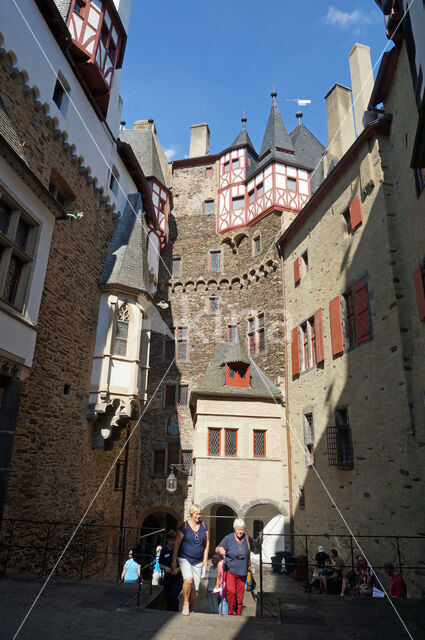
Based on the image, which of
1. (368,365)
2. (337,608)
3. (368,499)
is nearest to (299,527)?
(368,499)

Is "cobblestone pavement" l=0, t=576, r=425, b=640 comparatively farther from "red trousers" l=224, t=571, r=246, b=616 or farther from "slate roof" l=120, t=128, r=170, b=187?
"slate roof" l=120, t=128, r=170, b=187

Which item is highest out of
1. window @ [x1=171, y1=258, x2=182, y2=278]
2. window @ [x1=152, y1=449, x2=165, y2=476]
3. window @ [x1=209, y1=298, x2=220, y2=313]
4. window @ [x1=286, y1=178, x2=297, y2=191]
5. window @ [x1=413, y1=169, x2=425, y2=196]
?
window @ [x1=286, y1=178, x2=297, y2=191]

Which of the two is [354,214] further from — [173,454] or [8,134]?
[173,454]

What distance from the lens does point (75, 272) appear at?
13031 mm

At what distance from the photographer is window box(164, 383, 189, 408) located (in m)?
22.4

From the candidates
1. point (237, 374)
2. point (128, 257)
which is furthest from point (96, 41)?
point (237, 374)

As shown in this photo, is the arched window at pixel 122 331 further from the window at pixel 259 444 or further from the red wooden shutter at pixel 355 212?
the red wooden shutter at pixel 355 212

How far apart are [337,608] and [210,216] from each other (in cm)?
2308

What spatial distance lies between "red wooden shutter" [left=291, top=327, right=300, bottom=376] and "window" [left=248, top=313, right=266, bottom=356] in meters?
3.32

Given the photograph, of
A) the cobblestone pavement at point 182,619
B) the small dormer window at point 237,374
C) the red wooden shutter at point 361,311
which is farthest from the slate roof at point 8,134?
the small dormer window at point 237,374

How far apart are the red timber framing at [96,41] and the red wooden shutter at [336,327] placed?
1054cm

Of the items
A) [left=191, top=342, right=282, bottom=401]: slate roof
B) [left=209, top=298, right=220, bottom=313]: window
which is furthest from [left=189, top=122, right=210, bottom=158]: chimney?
[left=191, top=342, right=282, bottom=401]: slate roof

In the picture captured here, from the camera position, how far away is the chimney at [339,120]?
1852 cm

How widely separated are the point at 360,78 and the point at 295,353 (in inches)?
431
